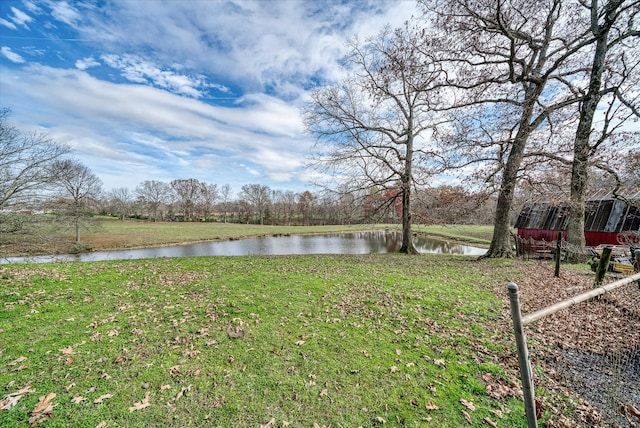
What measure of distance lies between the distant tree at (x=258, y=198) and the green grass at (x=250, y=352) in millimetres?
56314

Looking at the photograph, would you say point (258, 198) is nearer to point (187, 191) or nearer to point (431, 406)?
point (187, 191)

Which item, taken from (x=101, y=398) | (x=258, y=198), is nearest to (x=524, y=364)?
(x=101, y=398)

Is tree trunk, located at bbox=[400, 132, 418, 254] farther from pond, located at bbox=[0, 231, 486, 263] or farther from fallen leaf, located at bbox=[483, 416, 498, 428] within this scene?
fallen leaf, located at bbox=[483, 416, 498, 428]

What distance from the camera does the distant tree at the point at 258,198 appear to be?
63031 millimetres

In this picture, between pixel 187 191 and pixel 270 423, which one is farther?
pixel 187 191

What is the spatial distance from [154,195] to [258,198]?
2669cm

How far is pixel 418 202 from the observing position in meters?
14.5

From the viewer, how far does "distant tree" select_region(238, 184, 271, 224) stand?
63031 millimetres

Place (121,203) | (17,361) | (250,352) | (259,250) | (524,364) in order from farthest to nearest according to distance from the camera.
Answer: (121,203) < (259,250) < (250,352) < (17,361) < (524,364)

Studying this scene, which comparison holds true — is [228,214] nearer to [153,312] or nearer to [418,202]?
[418,202]

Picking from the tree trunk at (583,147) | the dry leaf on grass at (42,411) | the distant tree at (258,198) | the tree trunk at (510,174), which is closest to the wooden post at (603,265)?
the tree trunk at (510,174)

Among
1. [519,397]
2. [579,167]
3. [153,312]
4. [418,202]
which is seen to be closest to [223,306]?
[153,312]

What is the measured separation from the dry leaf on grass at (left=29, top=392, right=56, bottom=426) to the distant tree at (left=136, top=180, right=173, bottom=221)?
66.7 m

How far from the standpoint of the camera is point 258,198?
63.6 m
